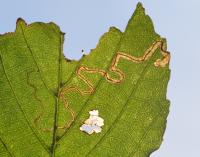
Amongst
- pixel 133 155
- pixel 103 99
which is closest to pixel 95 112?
pixel 103 99

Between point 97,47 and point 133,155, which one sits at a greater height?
point 97,47

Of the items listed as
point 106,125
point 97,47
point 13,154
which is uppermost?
point 97,47

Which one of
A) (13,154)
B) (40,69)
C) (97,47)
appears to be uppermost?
(97,47)

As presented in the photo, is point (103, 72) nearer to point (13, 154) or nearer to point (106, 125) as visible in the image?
point (106, 125)

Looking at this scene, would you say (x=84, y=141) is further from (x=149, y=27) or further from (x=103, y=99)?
(x=149, y=27)

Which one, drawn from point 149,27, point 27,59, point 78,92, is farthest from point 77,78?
point 149,27

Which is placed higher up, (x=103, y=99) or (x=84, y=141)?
(x=103, y=99)
